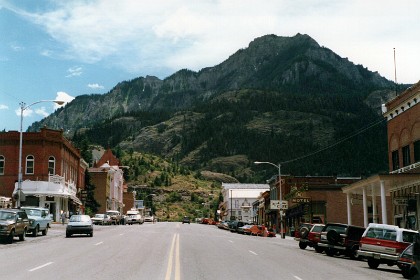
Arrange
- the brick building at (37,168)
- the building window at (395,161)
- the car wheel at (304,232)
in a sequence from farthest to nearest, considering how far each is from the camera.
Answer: the brick building at (37,168), the building window at (395,161), the car wheel at (304,232)

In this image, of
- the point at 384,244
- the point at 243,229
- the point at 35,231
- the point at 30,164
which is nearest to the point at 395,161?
the point at 384,244

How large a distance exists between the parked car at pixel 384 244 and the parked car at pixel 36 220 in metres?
22.3

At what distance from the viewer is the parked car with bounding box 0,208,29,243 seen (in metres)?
28.8

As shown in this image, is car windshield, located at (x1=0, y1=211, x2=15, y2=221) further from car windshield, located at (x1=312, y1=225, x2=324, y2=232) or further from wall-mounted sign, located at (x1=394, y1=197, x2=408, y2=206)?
wall-mounted sign, located at (x1=394, y1=197, x2=408, y2=206)

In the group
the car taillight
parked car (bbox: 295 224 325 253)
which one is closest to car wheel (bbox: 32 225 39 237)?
parked car (bbox: 295 224 325 253)

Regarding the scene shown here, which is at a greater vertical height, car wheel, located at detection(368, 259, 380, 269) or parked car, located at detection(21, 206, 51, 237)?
parked car, located at detection(21, 206, 51, 237)

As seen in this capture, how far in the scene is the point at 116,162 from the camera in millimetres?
136625

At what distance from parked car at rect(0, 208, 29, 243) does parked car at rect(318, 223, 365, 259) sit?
1699cm

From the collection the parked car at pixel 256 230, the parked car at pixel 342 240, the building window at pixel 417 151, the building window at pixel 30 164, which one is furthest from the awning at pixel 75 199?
the parked car at pixel 342 240

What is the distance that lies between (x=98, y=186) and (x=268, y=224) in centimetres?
3133

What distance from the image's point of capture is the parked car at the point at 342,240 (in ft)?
91.6

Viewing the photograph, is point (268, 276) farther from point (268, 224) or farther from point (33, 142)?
point (268, 224)

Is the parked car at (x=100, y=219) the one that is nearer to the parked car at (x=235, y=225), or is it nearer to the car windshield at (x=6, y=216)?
the parked car at (x=235, y=225)

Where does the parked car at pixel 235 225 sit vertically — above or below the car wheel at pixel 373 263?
below
